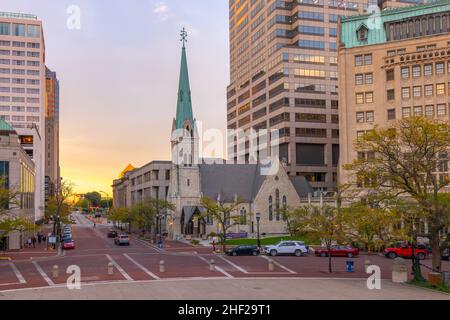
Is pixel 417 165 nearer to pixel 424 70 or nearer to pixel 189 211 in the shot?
pixel 424 70

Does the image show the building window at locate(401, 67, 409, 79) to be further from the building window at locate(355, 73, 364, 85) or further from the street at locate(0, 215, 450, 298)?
the street at locate(0, 215, 450, 298)

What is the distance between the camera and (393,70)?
71.8 metres

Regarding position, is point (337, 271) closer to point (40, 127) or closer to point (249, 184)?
point (249, 184)

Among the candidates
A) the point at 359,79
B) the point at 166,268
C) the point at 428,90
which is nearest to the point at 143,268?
the point at 166,268

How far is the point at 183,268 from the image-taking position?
39.6m

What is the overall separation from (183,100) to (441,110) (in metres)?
37.9

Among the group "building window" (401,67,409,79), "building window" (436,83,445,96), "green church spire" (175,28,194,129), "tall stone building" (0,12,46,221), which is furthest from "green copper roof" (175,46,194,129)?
"tall stone building" (0,12,46,221)

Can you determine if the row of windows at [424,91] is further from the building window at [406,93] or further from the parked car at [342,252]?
the parked car at [342,252]

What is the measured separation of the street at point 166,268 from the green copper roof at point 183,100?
33.4m

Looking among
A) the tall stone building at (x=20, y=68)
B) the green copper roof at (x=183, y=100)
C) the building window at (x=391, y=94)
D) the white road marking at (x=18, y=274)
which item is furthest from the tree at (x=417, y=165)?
the tall stone building at (x=20, y=68)

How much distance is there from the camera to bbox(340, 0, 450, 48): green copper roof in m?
73.8

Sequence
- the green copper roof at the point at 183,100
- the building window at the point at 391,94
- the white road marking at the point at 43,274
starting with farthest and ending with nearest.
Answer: the green copper roof at the point at 183,100 → the building window at the point at 391,94 → the white road marking at the point at 43,274

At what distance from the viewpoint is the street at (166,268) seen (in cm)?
3381
